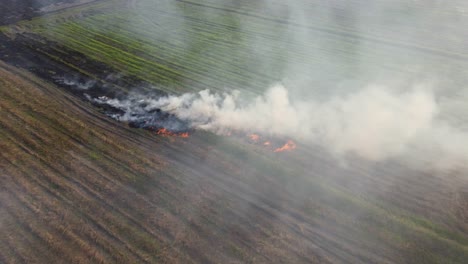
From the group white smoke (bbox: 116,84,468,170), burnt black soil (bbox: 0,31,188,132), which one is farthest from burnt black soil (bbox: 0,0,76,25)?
white smoke (bbox: 116,84,468,170)

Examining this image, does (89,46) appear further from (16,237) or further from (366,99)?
Answer: (366,99)

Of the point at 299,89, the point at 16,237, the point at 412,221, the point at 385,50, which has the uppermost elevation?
the point at 385,50

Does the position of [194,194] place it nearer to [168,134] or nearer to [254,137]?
[168,134]

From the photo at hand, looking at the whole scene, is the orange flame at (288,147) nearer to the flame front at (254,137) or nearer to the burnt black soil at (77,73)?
the flame front at (254,137)

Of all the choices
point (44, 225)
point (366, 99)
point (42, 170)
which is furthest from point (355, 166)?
point (42, 170)

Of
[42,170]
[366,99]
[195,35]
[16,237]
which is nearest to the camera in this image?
[16,237]

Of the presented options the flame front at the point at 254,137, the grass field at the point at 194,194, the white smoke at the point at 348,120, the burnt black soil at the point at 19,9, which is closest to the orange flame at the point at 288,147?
the grass field at the point at 194,194

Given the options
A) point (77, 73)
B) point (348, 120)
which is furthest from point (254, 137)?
point (77, 73)
